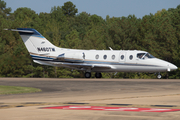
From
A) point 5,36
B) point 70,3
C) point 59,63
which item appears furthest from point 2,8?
point 59,63

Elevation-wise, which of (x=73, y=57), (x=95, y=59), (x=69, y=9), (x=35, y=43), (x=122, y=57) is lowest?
(x=95, y=59)

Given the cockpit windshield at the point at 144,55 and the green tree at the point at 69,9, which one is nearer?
the cockpit windshield at the point at 144,55

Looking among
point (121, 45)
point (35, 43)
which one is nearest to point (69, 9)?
point (121, 45)

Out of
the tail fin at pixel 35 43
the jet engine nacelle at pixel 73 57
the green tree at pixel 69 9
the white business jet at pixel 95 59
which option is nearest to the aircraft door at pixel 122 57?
the white business jet at pixel 95 59

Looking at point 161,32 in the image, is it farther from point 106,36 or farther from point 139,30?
point 106,36

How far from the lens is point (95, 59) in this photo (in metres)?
37.3

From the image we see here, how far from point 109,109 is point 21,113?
2911mm

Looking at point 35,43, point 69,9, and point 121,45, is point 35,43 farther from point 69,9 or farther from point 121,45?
point 69,9

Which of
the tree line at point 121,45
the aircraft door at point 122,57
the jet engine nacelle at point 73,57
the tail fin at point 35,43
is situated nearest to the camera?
the aircraft door at point 122,57

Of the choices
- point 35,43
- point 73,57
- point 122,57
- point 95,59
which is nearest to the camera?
point 122,57

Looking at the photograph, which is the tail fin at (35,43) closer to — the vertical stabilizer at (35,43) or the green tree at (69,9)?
the vertical stabilizer at (35,43)

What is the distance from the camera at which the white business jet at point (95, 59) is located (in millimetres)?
35000

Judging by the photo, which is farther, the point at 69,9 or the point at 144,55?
the point at 69,9

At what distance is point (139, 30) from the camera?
232 feet
